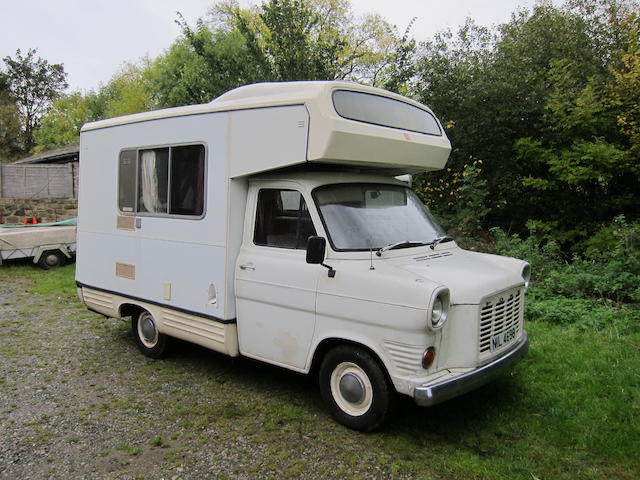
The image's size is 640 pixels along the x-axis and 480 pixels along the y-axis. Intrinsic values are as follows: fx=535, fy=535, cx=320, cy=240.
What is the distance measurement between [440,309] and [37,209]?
615 inches

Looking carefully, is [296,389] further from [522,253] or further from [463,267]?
[522,253]

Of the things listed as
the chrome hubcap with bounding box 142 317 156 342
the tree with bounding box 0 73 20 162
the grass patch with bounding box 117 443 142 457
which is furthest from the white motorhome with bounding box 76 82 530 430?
the tree with bounding box 0 73 20 162

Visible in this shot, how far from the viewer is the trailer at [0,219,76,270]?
12023 mm

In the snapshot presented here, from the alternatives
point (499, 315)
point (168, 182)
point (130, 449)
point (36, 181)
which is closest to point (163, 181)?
point (168, 182)

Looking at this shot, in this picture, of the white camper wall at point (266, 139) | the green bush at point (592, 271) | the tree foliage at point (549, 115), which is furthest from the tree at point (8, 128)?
the white camper wall at point (266, 139)

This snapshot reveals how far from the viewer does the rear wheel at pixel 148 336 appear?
6.01 m

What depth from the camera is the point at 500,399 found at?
15.8 ft

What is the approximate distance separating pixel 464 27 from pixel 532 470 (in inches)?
550

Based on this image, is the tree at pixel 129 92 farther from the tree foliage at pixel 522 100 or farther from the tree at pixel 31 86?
the tree foliage at pixel 522 100

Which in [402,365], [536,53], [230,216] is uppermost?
[536,53]

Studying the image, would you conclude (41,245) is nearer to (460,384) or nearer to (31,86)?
(460,384)

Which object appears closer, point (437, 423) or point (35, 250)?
point (437, 423)

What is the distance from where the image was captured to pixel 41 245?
12305 mm

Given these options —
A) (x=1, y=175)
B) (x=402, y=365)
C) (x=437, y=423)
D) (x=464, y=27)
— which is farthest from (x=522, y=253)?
(x=1, y=175)
